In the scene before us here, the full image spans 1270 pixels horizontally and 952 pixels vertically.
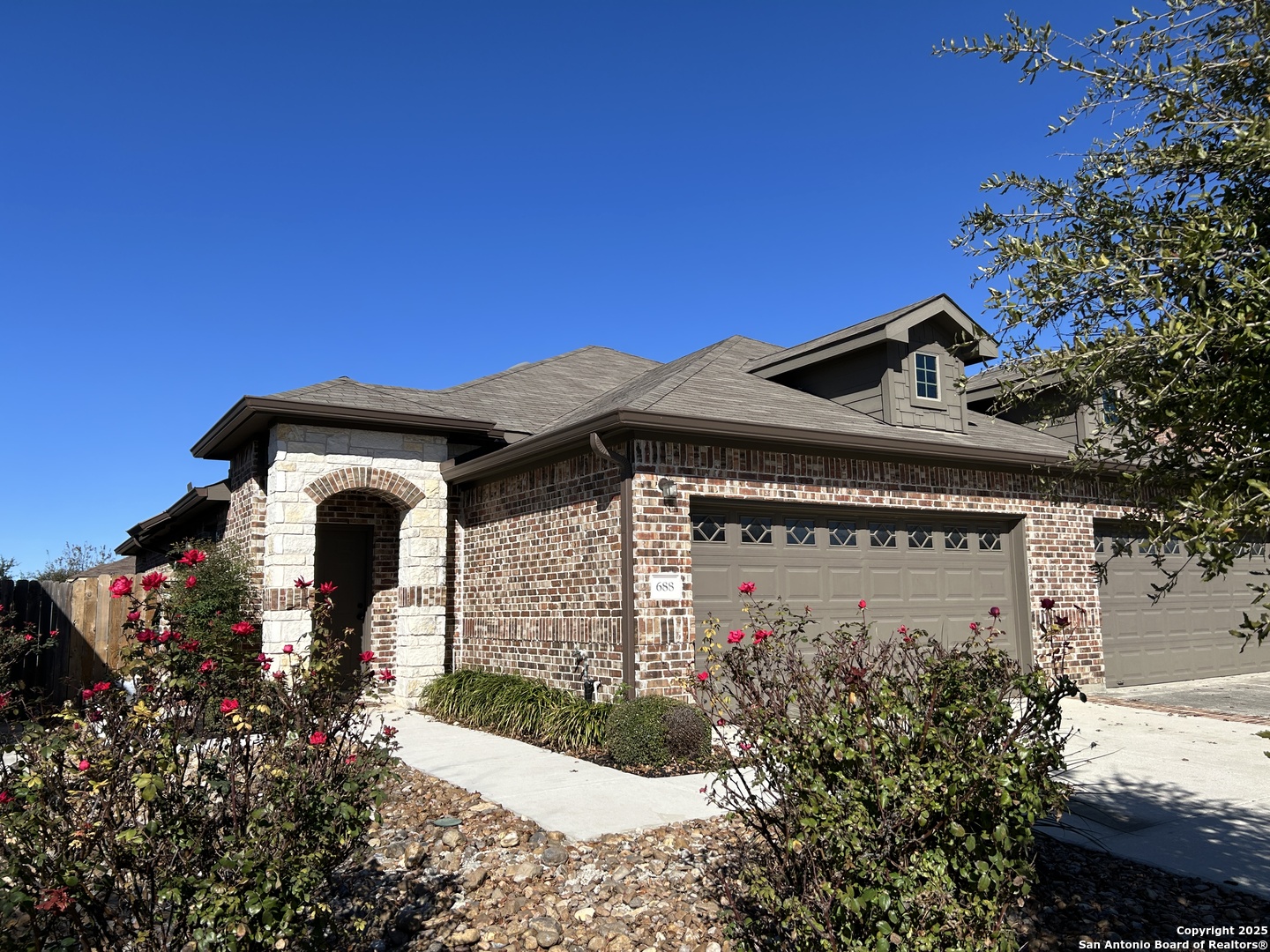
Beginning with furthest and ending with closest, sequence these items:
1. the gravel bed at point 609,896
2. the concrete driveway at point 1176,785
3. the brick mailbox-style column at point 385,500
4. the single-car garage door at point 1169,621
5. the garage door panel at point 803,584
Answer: the single-car garage door at point 1169,621
the brick mailbox-style column at point 385,500
the garage door panel at point 803,584
the concrete driveway at point 1176,785
the gravel bed at point 609,896

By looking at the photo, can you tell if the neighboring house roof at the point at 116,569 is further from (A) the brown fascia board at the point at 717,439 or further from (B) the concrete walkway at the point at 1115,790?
(B) the concrete walkway at the point at 1115,790

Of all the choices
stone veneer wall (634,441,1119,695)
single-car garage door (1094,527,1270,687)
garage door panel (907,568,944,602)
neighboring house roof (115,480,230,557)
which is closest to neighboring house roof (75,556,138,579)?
neighboring house roof (115,480,230,557)

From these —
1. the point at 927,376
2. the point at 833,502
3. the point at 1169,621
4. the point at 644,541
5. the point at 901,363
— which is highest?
the point at 901,363

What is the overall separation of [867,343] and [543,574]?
5.85 metres

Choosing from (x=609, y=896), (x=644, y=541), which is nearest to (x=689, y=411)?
(x=644, y=541)

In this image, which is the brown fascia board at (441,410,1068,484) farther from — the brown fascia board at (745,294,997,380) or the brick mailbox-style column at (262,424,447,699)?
the brown fascia board at (745,294,997,380)

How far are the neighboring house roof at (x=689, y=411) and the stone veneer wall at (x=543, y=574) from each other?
538 millimetres

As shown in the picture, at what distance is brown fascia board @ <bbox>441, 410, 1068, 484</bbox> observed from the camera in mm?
9281

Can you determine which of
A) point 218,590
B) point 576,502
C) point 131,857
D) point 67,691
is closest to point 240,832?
point 131,857

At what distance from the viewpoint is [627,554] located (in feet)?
30.3

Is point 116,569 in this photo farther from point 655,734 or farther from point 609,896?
point 609,896

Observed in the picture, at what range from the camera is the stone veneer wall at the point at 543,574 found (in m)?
9.68

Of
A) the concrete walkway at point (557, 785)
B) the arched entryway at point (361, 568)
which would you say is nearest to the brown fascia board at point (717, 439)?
the arched entryway at point (361, 568)

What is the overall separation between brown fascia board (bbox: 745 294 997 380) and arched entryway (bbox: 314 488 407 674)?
20.7ft
